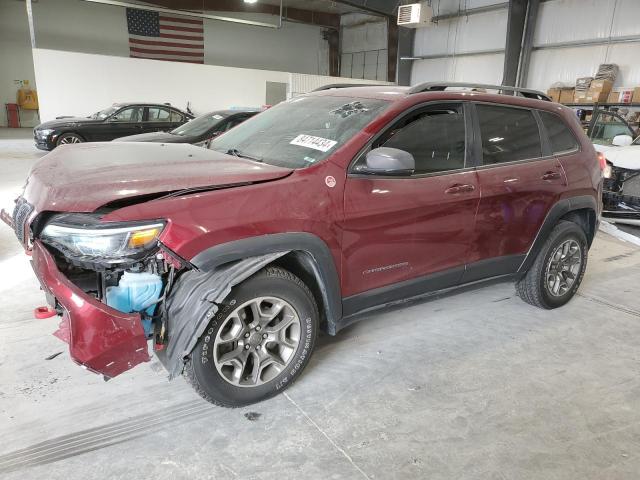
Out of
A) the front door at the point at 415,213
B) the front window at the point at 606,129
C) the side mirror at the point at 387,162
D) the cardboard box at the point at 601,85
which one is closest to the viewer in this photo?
the side mirror at the point at 387,162

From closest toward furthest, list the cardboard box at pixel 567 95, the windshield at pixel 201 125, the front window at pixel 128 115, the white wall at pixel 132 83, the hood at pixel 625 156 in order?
1. the hood at pixel 625 156
2. the windshield at pixel 201 125
3. the front window at pixel 128 115
4. the cardboard box at pixel 567 95
5. the white wall at pixel 132 83

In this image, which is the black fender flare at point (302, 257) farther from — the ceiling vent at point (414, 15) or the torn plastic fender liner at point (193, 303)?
the ceiling vent at point (414, 15)

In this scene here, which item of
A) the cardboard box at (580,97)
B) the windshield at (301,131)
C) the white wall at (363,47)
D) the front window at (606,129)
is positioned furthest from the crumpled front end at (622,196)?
the white wall at (363,47)

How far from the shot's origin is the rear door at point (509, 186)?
2.98m

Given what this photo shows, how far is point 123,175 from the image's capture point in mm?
2092

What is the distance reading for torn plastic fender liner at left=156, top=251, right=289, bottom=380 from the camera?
2.06 metres

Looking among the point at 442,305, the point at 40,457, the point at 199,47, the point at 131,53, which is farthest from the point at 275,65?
the point at 40,457

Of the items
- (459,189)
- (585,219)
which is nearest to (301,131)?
(459,189)

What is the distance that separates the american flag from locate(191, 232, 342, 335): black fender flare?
65.4ft

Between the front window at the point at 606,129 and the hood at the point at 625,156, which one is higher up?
the front window at the point at 606,129

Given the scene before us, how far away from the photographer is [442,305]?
3.79 m

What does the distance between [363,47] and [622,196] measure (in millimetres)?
17380

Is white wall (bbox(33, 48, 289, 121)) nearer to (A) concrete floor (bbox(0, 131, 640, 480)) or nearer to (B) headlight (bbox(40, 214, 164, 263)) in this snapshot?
(A) concrete floor (bbox(0, 131, 640, 480))

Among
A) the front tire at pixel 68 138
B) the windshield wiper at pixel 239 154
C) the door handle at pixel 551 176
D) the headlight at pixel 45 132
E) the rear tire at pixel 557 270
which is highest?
the windshield wiper at pixel 239 154
